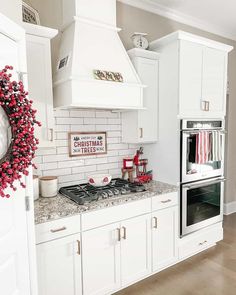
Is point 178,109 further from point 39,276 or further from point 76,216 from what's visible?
point 39,276

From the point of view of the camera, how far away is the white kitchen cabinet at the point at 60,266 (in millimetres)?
1840

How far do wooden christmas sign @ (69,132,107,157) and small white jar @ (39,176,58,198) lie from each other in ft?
1.37

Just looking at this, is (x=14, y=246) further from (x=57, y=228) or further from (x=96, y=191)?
(x=96, y=191)

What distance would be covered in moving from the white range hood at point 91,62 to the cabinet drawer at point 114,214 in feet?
3.07

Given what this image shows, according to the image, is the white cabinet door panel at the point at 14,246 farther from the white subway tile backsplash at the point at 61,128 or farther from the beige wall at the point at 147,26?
the beige wall at the point at 147,26

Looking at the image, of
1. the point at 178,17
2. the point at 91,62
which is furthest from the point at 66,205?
the point at 178,17

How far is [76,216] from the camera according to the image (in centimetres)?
198

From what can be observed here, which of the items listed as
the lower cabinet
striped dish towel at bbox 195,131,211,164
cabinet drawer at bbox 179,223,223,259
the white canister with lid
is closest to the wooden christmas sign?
the white canister with lid

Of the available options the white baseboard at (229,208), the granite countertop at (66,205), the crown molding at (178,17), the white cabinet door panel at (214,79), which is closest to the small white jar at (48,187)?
the granite countertop at (66,205)

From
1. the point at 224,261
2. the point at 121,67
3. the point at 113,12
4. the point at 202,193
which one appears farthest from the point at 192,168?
the point at 113,12

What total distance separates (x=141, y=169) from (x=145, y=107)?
81 cm

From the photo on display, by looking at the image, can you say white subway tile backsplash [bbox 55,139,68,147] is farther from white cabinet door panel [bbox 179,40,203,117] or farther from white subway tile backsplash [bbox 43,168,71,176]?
white cabinet door panel [bbox 179,40,203,117]

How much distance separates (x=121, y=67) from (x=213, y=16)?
77.5 inches

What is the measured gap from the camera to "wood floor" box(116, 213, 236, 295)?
92.6 inches
